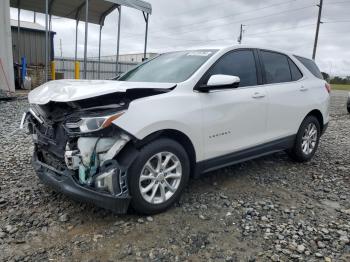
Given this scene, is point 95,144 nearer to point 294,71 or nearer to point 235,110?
point 235,110

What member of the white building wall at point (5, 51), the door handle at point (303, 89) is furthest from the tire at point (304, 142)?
the white building wall at point (5, 51)

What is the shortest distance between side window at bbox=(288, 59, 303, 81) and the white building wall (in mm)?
9810

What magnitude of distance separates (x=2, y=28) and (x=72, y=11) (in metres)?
4.22

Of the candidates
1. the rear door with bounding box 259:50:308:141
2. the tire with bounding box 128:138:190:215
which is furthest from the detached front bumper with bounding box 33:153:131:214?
the rear door with bounding box 259:50:308:141

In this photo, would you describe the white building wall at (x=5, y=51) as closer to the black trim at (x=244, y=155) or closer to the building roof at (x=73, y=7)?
the building roof at (x=73, y=7)

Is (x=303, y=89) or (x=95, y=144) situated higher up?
(x=303, y=89)

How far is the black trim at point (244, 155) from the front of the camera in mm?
3818

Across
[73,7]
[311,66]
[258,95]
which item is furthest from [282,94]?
[73,7]

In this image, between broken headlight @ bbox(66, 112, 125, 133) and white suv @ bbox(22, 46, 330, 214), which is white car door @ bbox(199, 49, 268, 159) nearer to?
white suv @ bbox(22, 46, 330, 214)

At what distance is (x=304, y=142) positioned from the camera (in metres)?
5.38

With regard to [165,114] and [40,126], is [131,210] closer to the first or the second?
[165,114]

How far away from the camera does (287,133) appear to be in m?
4.96

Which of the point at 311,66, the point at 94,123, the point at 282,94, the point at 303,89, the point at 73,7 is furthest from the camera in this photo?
the point at 73,7

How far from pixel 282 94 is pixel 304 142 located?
1077mm
